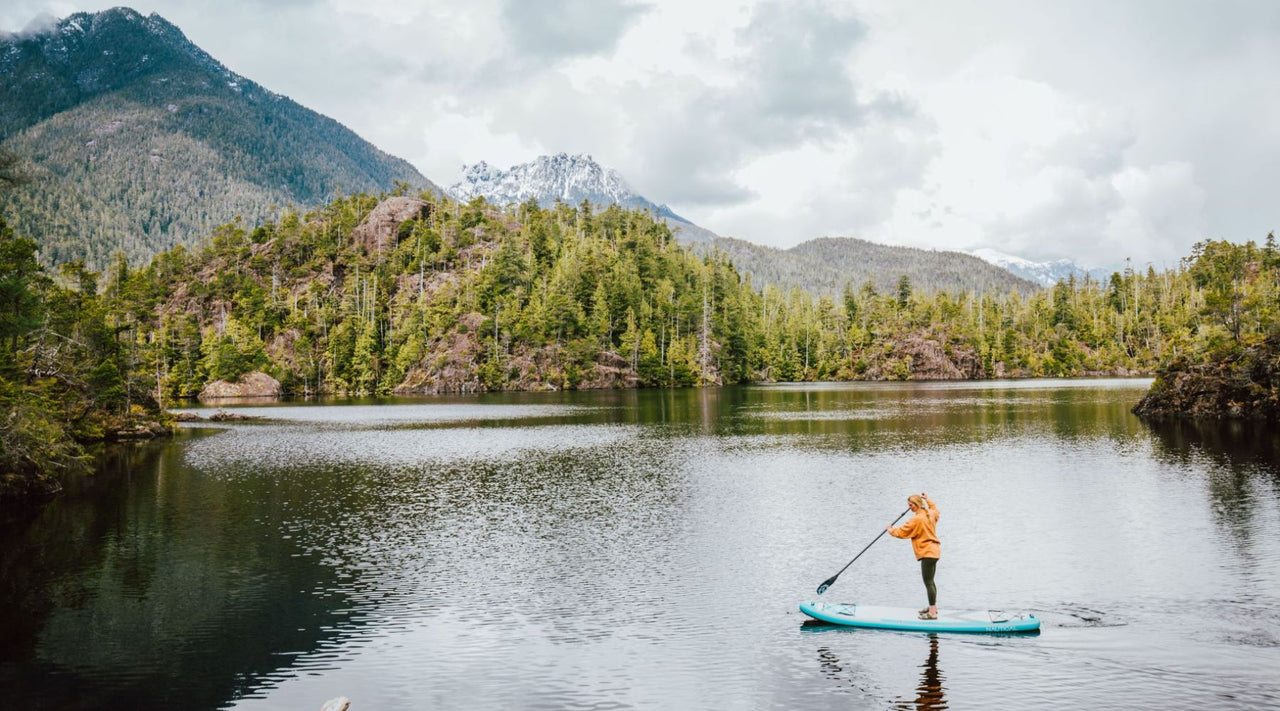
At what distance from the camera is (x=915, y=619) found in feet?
64.2

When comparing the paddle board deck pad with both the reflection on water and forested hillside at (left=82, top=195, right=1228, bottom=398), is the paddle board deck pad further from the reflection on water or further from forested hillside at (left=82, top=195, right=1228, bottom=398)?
forested hillside at (left=82, top=195, right=1228, bottom=398)

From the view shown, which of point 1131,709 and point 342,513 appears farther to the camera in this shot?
point 342,513

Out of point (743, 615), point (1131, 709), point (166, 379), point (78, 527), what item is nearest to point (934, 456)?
point (743, 615)

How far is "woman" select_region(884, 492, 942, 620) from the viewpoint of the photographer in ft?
65.3

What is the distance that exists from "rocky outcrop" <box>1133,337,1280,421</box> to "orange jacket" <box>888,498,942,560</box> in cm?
6114

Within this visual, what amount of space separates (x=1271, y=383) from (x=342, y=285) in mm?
179732

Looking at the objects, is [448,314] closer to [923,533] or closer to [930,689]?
[923,533]

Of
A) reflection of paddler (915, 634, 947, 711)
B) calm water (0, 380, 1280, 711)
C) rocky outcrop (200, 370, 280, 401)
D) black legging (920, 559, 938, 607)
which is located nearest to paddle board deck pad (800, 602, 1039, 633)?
calm water (0, 380, 1280, 711)

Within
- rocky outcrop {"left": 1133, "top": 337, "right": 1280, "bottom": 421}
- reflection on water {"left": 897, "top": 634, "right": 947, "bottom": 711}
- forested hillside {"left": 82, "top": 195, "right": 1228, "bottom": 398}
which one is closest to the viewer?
reflection on water {"left": 897, "top": 634, "right": 947, "bottom": 711}

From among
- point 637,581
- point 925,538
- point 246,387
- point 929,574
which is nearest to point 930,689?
point 929,574

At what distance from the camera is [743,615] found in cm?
2102

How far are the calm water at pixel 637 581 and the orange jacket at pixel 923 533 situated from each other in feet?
6.79

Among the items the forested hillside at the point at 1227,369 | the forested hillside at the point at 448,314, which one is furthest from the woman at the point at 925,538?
the forested hillside at the point at 448,314

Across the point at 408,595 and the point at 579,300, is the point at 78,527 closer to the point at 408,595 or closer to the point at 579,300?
the point at 408,595
